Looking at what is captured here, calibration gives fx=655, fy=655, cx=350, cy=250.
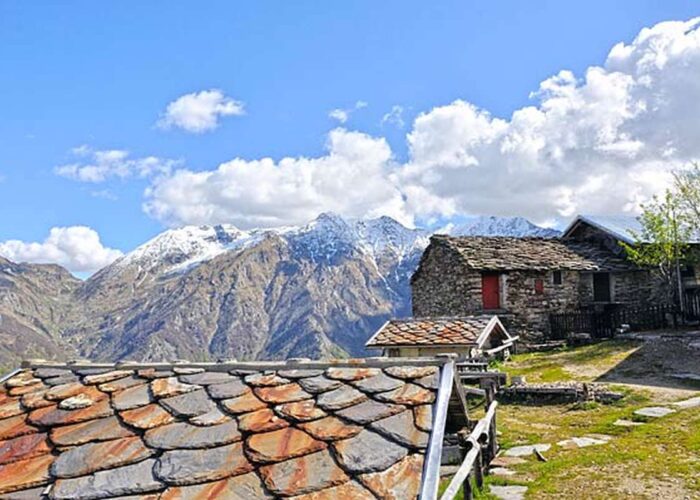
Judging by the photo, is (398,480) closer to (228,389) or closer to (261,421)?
(261,421)

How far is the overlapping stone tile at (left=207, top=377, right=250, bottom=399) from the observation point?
356 cm

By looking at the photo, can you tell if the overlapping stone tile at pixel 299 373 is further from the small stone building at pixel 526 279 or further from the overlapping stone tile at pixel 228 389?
the small stone building at pixel 526 279

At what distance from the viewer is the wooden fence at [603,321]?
31188mm

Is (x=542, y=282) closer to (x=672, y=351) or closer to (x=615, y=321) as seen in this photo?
(x=615, y=321)

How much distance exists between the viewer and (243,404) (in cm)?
343

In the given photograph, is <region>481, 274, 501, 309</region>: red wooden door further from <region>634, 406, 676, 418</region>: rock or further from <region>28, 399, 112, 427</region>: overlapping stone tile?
<region>28, 399, 112, 427</region>: overlapping stone tile

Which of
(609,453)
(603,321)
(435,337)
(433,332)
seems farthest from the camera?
(603,321)

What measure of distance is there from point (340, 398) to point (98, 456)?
1.19 meters

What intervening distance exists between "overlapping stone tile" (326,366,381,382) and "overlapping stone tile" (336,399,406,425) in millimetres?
293

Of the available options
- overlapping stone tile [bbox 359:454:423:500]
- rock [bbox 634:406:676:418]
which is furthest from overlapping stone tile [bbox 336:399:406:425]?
rock [bbox 634:406:676:418]

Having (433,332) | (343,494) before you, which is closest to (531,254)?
(433,332)

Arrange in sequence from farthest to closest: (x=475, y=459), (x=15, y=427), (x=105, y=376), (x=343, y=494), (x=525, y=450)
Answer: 1. (x=525, y=450)
2. (x=475, y=459)
3. (x=105, y=376)
4. (x=15, y=427)
5. (x=343, y=494)

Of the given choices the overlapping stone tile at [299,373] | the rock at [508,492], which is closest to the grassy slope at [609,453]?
the rock at [508,492]

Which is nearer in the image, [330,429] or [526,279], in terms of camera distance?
[330,429]
